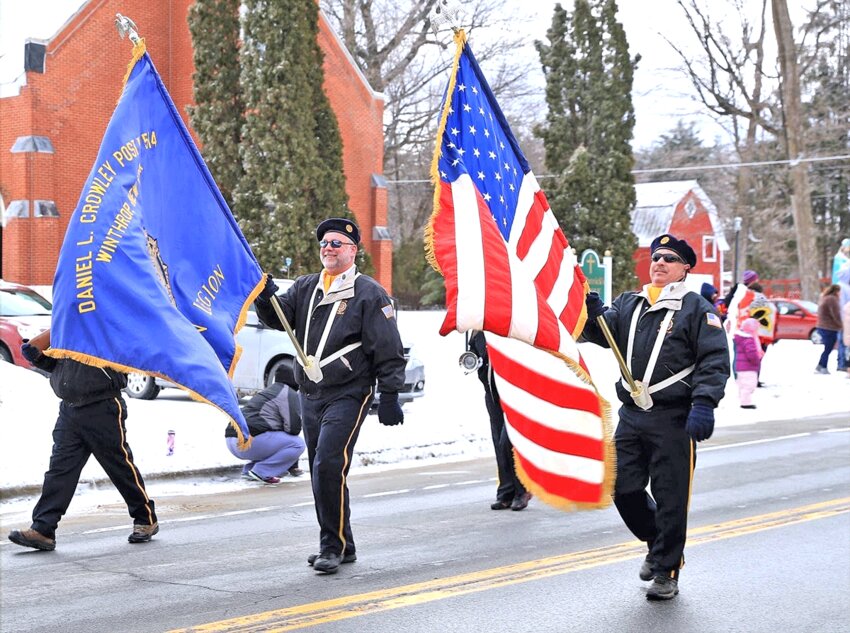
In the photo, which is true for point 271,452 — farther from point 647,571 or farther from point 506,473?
point 647,571

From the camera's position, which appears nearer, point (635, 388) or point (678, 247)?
point (635, 388)

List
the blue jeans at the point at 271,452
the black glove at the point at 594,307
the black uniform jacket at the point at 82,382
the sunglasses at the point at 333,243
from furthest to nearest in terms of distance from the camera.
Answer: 1. the blue jeans at the point at 271,452
2. the black uniform jacket at the point at 82,382
3. the sunglasses at the point at 333,243
4. the black glove at the point at 594,307

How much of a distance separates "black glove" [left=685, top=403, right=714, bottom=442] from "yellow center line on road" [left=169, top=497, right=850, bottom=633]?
1.53 meters

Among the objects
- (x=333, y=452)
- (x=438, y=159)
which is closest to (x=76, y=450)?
(x=333, y=452)

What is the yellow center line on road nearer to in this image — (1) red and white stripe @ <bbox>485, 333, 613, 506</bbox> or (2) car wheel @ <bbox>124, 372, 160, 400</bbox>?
(1) red and white stripe @ <bbox>485, 333, 613, 506</bbox>

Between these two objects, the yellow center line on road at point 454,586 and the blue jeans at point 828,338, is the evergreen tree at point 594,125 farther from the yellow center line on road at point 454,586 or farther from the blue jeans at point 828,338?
the yellow center line on road at point 454,586

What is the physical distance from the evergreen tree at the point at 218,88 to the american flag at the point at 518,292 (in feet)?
73.9

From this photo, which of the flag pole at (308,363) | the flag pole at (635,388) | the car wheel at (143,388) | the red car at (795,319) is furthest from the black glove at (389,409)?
the red car at (795,319)

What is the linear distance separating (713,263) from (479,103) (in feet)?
199

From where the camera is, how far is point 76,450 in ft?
27.3

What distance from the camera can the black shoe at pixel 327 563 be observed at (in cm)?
745

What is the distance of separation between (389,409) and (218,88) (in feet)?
76.1

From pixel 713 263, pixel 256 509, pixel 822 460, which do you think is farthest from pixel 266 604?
pixel 713 263

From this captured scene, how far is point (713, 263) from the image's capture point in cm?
6594
